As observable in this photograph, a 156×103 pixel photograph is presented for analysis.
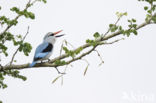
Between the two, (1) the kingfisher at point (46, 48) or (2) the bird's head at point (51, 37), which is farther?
(2) the bird's head at point (51, 37)

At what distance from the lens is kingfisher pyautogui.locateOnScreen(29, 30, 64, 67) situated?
29.7 feet

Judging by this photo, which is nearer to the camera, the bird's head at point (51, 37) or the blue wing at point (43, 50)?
the blue wing at point (43, 50)

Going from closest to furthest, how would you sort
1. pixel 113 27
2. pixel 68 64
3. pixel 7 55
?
pixel 68 64 → pixel 113 27 → pixel 7 55

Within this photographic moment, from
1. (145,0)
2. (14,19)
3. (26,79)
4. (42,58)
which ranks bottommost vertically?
(26,79)

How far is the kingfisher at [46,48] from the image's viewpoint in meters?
9.06

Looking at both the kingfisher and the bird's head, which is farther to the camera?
the bird's head

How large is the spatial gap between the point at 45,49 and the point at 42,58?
0.48 meters

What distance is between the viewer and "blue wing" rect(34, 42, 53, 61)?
9.15 meters

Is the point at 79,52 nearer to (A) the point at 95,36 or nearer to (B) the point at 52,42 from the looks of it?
(A) the point at 95,36

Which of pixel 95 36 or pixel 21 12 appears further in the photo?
pixel 21 12

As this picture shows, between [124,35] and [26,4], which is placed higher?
[26,4]

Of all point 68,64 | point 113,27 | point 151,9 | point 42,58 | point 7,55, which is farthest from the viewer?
point 7,55

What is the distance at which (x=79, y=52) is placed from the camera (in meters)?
7.21

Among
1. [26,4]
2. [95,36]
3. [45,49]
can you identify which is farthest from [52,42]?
[95,36]
